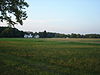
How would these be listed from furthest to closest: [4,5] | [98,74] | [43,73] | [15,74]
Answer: [4,5], [98,74], [43,73], [15,74]

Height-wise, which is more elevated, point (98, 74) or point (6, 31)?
point (6, 31)

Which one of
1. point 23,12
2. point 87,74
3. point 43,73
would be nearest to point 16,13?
point 23,12

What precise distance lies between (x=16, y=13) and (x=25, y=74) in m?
9.57

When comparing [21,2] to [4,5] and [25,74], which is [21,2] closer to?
[4,5]

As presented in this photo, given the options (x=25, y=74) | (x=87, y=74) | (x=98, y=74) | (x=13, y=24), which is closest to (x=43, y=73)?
(x=25, y=74)

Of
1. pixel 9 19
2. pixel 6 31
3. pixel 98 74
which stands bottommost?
pixel 98 74

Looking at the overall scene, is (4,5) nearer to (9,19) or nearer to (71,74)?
(9,19)

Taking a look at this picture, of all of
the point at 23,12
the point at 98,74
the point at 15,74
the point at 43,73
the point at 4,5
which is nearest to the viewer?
the point at 15,74

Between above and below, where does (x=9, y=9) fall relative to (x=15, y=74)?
above

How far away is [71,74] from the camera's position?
Result: 1290cm

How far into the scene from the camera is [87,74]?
43.5 ft

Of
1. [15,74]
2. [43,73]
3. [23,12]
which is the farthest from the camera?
[23,12]

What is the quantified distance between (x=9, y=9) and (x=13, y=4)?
73 cm

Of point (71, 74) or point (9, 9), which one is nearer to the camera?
point (71, 74)
